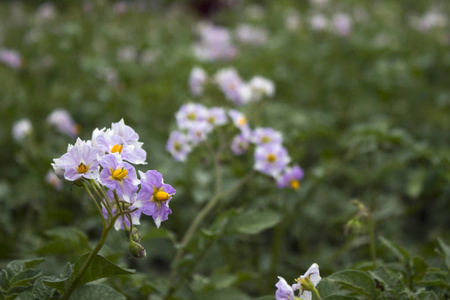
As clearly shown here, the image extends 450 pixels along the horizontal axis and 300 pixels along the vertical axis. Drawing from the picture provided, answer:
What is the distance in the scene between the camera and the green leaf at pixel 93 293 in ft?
3.08

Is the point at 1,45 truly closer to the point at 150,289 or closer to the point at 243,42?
the point at 243,42

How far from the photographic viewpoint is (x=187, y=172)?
1.87 meters

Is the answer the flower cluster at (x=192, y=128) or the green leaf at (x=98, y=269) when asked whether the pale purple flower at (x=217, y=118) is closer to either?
the flower cluster at (x=192, y=128)

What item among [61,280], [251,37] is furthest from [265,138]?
[251,37]

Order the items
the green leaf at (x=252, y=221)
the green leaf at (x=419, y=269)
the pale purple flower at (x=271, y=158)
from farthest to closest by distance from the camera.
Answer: the pale purple flower at (x=271, y=158)
the green leaf at (x=252, y=221)
the green leaf at (x=419, y=269)

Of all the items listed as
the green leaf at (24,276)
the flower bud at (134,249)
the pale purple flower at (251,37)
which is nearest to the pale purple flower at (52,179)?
the green leaf at (24,276)

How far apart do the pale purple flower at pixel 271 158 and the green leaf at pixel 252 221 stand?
0.19m

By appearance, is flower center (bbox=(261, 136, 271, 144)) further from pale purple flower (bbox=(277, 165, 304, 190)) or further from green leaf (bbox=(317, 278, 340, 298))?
green leaf (bbox=(317, 278, 340, 298))

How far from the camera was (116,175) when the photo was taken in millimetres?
891

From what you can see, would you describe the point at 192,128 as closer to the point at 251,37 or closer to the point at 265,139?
the point at 265,139

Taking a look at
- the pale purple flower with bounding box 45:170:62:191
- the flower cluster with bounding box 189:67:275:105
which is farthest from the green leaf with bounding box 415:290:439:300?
the pale purple flower with bounding box 45:170:62:191

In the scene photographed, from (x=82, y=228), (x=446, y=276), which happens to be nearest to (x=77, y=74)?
(x=82, y=228)

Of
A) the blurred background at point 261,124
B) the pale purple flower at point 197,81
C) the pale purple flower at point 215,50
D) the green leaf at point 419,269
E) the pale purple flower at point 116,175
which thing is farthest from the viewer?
the pale purple flower at point 215,50

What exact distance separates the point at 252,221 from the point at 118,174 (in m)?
0.58
